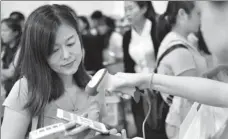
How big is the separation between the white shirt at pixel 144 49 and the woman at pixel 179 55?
19.8 inches

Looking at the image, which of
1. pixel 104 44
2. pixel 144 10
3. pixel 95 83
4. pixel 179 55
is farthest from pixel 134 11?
pixel 104 44

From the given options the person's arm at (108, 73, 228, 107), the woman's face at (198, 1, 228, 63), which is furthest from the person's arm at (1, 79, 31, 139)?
the woman's face at (198, 1, 228, 63)

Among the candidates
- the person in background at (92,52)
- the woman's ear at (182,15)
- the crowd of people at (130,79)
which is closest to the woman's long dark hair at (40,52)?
the crowd of people at (130,79)

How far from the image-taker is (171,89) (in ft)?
2.64

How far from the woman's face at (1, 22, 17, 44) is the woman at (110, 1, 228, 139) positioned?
5.31 feet

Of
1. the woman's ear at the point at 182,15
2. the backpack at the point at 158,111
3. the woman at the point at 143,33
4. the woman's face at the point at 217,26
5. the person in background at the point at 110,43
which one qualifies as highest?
the woman's face at the point at 217,26

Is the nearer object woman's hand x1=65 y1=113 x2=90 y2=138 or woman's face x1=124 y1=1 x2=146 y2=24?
woman's hand x1=65 y1=113 x2=90 y2=138

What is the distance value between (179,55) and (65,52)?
74 cm

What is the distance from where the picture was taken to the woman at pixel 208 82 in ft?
2.50

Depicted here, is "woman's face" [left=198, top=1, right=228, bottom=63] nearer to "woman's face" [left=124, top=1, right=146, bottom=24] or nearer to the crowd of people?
the crowd of people

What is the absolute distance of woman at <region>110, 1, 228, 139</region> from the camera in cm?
76

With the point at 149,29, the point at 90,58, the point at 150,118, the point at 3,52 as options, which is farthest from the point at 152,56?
the point at 90,58

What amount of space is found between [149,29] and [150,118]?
36.0 inches

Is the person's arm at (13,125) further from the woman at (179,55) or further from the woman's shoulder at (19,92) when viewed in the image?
the woman at (179,55)
